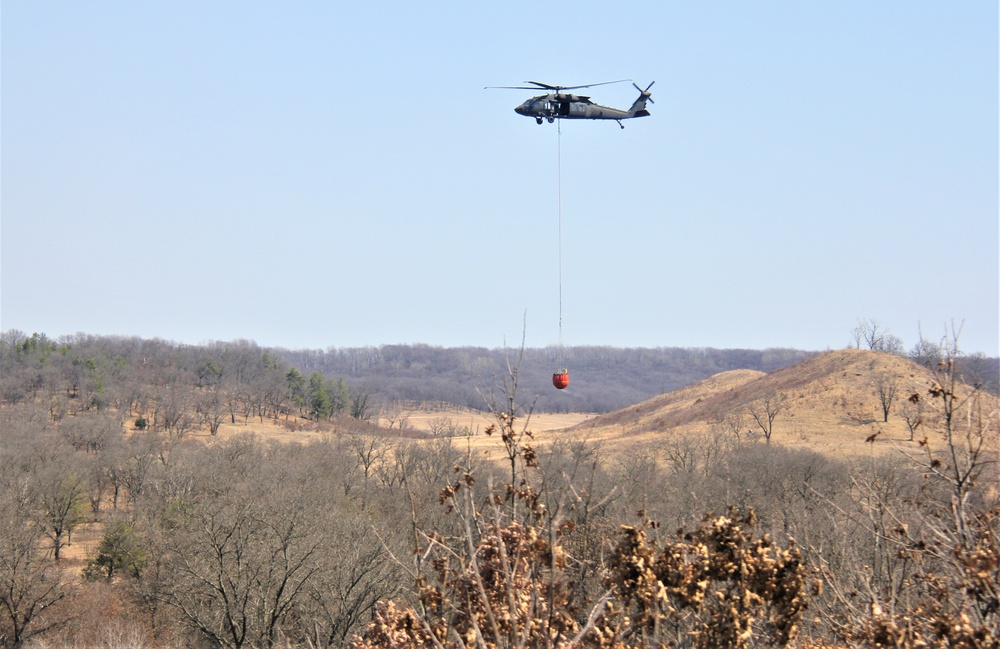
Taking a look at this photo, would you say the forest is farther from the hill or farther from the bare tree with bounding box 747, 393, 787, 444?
the hill

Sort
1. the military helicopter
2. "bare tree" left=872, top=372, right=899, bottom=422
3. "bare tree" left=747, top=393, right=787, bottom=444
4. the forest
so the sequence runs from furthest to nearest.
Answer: "bare tree" left=872, top=372, right=899, bottom=422
"bare tree" left=747, top=393, right=787, bottom=444
the military helicopter
the forest

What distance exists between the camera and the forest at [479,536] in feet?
20.1

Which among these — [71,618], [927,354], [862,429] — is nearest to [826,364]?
[862,429]

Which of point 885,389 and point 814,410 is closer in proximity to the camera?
point 885,389

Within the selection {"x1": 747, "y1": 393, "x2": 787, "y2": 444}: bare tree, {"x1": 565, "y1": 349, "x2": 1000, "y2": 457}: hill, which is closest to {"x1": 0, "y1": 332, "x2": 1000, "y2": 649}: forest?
{"x1": 747, "y1": 393, "x2": 787, "y2": 444}: bare tree

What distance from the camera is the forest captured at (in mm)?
6117

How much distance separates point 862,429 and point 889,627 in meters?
58.6

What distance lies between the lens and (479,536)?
6504 mm

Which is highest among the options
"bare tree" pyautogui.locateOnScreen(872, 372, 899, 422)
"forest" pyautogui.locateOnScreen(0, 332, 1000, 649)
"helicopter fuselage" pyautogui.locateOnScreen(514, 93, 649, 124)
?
"helicopter fuselage" pyautogui.locateOnScreen(514, 93, 649, 124)

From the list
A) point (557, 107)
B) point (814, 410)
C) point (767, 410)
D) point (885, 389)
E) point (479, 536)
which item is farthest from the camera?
point (814, 410)

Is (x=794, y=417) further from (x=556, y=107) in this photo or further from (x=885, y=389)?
(x=556, y=107)

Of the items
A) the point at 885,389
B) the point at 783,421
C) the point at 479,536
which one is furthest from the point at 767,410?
the point at 479,536

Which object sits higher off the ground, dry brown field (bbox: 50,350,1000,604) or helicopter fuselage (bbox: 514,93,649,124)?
helicopter fuselage (bbox: 514,93,649,124)

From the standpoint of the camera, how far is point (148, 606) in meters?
30.1
